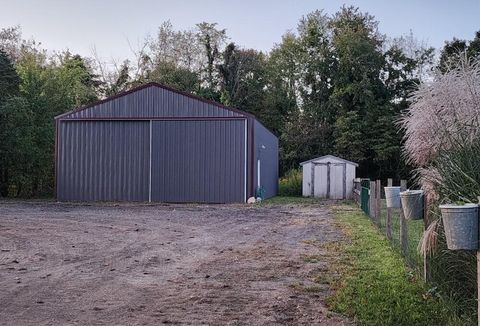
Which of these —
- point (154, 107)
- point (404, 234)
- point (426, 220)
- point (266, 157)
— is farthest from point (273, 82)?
point (426, 220)

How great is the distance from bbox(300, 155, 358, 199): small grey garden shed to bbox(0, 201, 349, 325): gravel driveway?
12.9m

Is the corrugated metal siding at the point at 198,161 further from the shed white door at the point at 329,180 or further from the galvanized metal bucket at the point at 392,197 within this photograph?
the galvanized metal bucket at the point at 392,197

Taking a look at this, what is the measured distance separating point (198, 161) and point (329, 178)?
7.52 m

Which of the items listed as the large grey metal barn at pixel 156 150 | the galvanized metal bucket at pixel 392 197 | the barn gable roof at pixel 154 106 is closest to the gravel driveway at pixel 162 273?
the galvanized metal bucket at pixel 392 197

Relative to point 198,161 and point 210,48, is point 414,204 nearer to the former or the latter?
point 198,161

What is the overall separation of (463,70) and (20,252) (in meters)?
6.70

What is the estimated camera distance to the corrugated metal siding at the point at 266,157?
21500 millimetres

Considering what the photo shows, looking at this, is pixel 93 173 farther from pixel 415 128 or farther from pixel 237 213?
pixel 415 128

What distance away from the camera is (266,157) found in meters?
24.7

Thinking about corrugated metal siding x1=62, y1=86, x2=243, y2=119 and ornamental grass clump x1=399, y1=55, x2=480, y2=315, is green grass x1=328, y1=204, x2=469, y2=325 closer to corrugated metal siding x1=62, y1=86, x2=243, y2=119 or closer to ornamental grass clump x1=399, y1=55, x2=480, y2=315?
ornamental grass clump x1=399, y1=55, x2=480, y2=315

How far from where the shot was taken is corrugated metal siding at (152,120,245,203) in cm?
2011

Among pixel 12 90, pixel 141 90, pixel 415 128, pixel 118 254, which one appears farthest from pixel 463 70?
pixel 12 90

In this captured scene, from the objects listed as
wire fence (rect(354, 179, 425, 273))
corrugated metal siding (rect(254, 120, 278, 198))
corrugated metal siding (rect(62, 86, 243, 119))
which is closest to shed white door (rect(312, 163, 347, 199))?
corrugated metal siding (rect(254, 120, 278, 198))

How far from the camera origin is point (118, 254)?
26.0 feet
